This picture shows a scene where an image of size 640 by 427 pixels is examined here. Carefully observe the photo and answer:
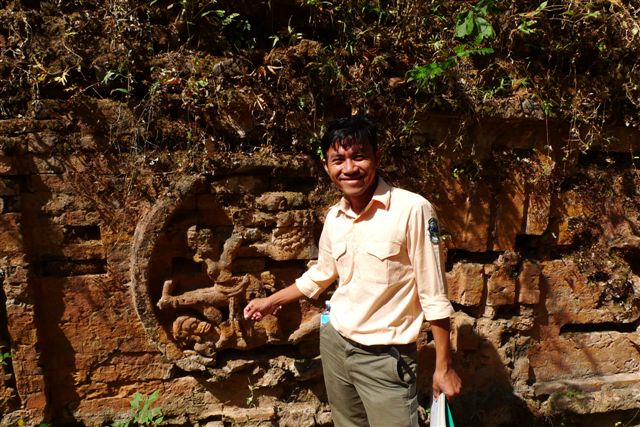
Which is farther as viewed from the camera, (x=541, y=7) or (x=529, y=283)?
(x=529, y=283)

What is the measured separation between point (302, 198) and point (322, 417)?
1591 mm

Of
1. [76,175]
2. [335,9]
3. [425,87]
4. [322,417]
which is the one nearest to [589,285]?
[425,87]

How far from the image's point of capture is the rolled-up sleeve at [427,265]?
76.2 inches

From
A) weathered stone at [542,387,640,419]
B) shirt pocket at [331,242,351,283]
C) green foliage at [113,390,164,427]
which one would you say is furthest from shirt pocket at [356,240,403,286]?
weathered stone at [542,387,640,419]

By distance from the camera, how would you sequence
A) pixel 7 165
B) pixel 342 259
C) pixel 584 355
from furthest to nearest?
pixel 584 355 < pixel 7 165 < pixel 342 259

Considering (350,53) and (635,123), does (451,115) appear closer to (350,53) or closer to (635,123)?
(350,53)

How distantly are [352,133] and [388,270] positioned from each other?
641 millimetres

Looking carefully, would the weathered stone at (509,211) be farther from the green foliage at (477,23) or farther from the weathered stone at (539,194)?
the green foliage at (477,23)

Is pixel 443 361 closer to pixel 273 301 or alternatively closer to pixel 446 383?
pixel 446 383

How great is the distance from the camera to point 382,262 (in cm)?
202

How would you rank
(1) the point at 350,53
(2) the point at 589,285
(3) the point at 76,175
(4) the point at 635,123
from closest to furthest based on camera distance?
1. (3) the point at 76,175
2. (1) the point at 350,53
3. (4) the point at 635,123
4. (2) the point at 589,285

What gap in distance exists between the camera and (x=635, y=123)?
10.5 feet

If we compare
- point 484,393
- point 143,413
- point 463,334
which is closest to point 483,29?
point 463,334

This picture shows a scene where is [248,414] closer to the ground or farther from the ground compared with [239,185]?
closer to the ground
